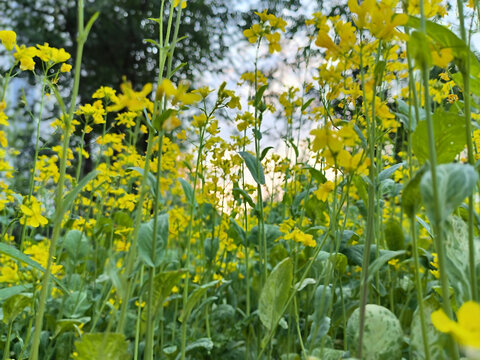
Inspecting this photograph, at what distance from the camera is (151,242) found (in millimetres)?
770

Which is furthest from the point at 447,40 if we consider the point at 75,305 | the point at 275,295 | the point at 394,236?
the point at 75,305

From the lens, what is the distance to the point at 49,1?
944 cm

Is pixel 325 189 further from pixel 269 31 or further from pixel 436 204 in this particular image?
pixel 269 31

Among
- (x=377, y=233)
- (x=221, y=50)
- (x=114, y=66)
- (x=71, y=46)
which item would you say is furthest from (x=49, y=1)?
(x=377, y=233)

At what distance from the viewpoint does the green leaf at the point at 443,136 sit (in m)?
0.73

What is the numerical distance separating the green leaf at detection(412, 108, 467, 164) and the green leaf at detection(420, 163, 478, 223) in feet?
0.56

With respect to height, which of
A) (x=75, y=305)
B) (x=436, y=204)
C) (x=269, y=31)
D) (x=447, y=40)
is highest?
(x=269, y=31)

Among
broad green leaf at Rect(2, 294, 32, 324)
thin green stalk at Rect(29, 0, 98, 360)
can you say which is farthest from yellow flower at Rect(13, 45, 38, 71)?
broad green leaf at Rect(2, 294, 32, 324)

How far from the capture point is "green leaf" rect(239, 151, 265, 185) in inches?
49.3

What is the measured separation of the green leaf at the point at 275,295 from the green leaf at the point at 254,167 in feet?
1.13

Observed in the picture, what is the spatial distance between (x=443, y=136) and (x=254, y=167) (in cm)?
61

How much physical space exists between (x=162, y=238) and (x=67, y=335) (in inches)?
46.1

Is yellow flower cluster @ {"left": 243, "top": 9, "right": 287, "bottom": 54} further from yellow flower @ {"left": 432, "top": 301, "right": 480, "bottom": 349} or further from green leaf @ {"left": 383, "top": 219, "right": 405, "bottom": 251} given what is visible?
yellow flower @ {"left": 432, "top": 301, "right": 480, "bottom": 349}

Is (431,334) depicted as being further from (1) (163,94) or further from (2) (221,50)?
(2) (221,50)
